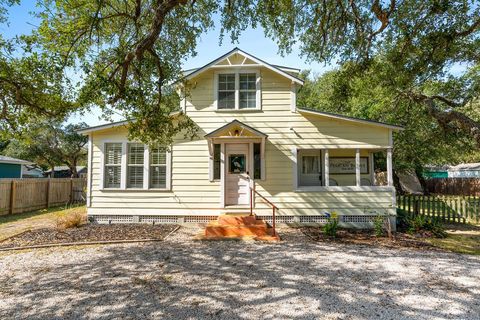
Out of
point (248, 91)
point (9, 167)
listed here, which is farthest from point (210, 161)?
point (9, 167)

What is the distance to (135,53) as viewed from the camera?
6582mm

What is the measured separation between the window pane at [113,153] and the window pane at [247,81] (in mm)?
5208

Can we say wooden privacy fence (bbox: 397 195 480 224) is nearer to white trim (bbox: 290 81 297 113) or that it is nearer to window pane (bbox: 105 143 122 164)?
white trim (bbox: 290 81 297 113)

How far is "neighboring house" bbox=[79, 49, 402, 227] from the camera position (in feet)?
32.0

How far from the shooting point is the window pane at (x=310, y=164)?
412 inches

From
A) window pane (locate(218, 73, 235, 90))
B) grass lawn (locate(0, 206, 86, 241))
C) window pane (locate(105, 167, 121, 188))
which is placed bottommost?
grass lawn (locate(0, 206, 86, 241))

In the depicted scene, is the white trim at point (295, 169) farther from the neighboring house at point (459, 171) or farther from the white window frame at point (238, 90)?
the neighboring house at point (459, 171)

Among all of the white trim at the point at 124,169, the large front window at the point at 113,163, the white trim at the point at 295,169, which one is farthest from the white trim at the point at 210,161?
the large front window at the point at 113,163

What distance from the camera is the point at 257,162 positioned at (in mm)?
9984

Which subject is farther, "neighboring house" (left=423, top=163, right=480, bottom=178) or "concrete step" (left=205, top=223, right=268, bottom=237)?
"neighboring house" (left=423, top=163, right=480, bottom=178)

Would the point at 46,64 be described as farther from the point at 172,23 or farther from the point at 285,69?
the point at 285,69

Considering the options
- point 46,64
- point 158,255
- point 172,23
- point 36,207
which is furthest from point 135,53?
point 36,207

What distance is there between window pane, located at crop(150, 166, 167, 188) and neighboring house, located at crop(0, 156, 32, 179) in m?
16.6

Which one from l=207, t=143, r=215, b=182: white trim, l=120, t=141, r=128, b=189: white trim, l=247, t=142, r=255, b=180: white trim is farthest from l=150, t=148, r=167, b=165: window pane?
l=247, t=142, r=255, b=180: white trim
